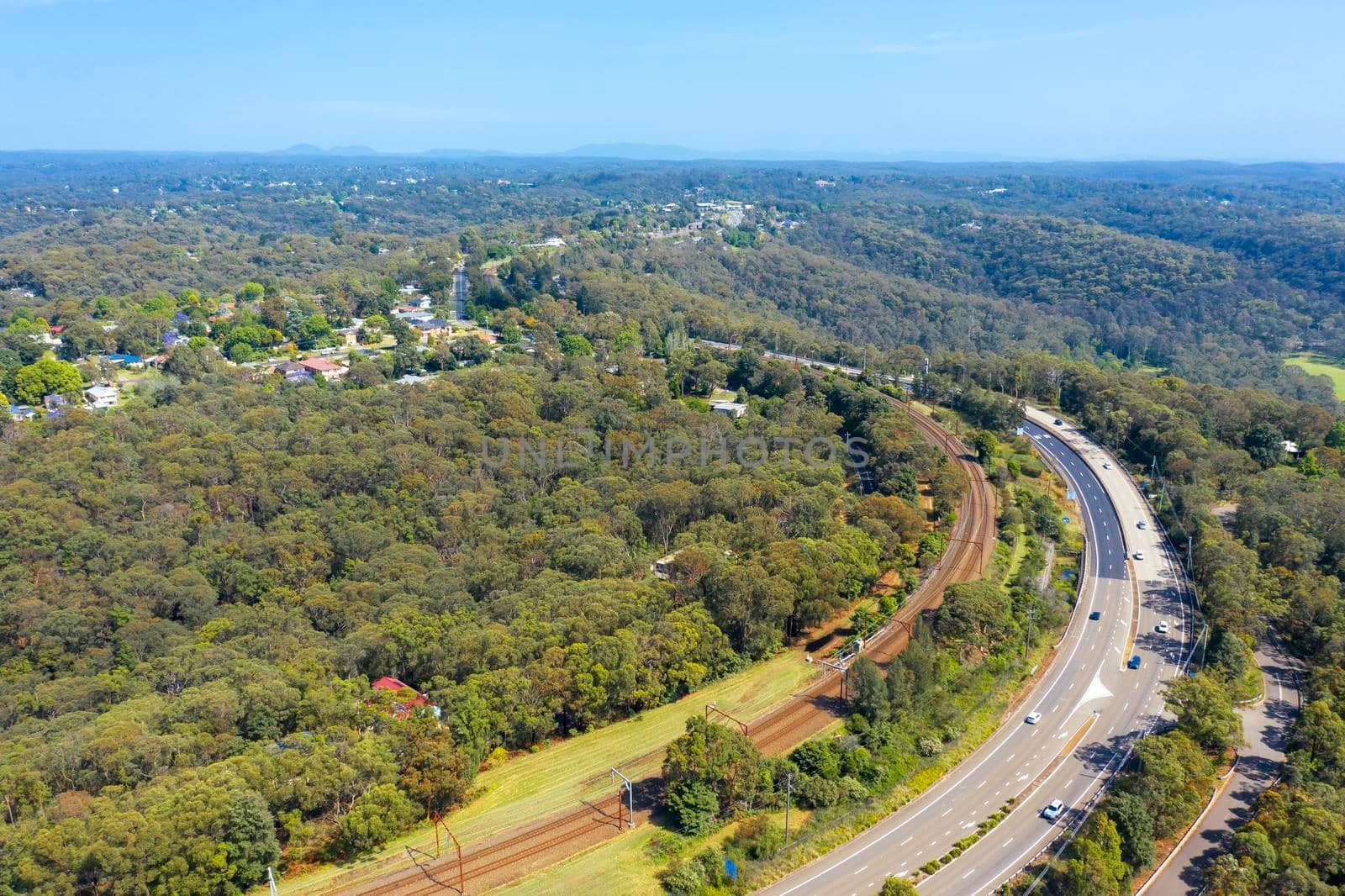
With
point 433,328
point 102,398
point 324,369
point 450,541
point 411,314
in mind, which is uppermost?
point 411,314

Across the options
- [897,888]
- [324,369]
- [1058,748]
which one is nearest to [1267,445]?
[1058,748]

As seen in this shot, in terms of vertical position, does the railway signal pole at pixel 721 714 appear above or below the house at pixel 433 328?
below

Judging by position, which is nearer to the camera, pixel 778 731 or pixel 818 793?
pixel 818 793

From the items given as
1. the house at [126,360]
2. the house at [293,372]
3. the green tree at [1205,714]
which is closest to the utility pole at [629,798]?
the green tree at [1205,714]

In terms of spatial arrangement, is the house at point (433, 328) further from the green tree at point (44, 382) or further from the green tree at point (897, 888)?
the green tree at point (897, 888)

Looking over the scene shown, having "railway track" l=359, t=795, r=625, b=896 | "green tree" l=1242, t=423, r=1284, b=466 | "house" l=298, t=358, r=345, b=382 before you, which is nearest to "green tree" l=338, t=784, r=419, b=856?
"railway track" l=359, t=795, r=625, b=896

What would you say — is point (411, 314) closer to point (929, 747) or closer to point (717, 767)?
point (717, 767)

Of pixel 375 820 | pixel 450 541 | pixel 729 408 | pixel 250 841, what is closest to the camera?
pixel 250 841

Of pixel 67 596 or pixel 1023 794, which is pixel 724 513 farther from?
pixel 67 596
